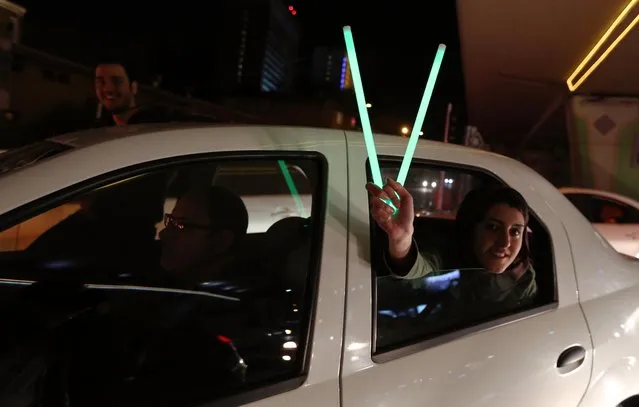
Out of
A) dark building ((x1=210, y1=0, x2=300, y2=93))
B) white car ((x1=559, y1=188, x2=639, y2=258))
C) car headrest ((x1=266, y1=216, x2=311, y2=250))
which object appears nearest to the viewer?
car headrest ((x1=266, y1=216, x2=311, y2=250))

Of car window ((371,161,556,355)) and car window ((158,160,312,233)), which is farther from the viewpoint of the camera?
car window ((158,160,312,233))

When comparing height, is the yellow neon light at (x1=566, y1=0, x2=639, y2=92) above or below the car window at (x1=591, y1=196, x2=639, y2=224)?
above

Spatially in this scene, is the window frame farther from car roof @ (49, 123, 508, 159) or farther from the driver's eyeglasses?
the driver's eyeglasses

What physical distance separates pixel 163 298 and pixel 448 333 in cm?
88

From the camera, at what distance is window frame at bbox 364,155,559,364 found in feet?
5.71

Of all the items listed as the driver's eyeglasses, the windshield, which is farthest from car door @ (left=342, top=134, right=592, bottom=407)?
the windshield

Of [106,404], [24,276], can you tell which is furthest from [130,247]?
[106,404]

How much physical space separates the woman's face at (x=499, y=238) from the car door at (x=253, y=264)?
0.68 metres

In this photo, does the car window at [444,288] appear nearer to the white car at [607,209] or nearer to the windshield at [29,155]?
the windshield at [29,155]

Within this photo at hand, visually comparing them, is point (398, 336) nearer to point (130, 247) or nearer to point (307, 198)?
point (307, 198)

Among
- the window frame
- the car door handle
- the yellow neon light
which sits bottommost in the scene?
the car door handle

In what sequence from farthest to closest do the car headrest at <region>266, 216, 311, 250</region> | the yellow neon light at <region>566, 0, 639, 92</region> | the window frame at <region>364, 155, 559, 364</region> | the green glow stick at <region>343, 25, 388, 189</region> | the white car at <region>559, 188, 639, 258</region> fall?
1. the white car at <region>559, 188, 639, 258</region>
2. the yellow neon light at <region>566, 0, 639, 92</region>
3. the car headrest at <region>266, 216, 311, 250</region>
4. the window frame at <region>364, 155, 559, 364</region>
5. the green glow stick at <region>343, 25, 388, 189</region>

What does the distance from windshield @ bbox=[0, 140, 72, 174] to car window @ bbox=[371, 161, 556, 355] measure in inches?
36.5

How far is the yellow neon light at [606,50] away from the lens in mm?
7252
